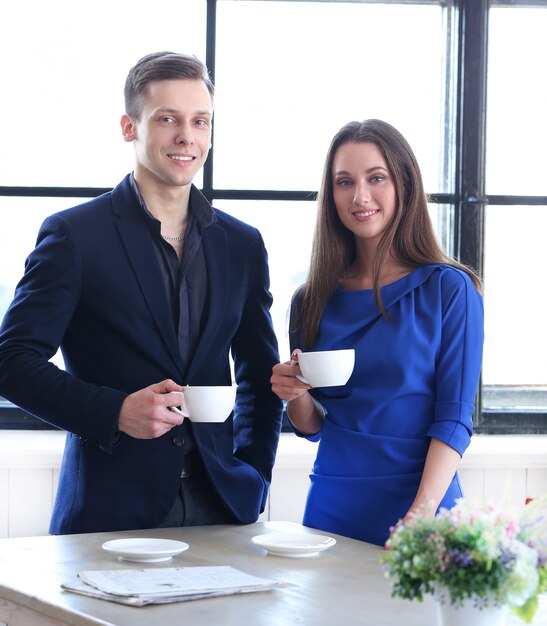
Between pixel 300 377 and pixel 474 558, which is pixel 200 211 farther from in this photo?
pixel 474 558

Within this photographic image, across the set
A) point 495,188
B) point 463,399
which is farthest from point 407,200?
point 495,188

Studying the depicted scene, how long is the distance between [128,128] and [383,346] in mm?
806

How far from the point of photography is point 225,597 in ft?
5.12

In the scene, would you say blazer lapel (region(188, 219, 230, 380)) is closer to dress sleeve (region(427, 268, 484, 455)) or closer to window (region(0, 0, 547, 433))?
dress sleeve (region(427, 268, 484, 455))

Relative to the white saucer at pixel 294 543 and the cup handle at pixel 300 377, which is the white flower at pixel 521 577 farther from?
the cup handle at pixel 300 377

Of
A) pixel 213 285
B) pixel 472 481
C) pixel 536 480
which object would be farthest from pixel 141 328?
pixel 536 480

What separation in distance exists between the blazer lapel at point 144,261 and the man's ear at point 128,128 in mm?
132

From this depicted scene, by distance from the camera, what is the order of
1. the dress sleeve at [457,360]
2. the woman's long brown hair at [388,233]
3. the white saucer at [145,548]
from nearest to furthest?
the white saucer at [145,548] → the dress sleeve at [457,360] → the woman's long brown hair at [388,233]

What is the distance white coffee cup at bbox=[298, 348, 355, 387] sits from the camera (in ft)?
6.25

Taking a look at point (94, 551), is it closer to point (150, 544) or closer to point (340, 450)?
point (150, 544)

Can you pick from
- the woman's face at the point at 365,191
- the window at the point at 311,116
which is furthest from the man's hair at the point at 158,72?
the window at the point at 311,116

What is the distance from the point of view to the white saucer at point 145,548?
1771 mm

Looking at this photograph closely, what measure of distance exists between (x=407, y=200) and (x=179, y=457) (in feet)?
2.60

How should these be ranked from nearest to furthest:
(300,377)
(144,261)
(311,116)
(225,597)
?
(225,597) < (300,377) < (144,261) < (311,116)
